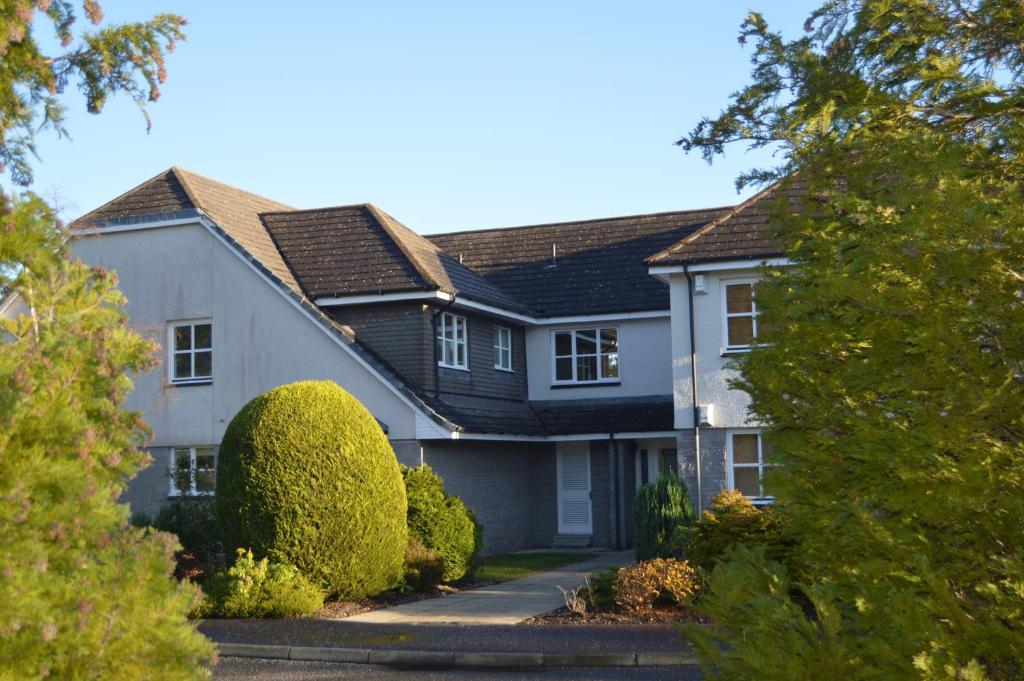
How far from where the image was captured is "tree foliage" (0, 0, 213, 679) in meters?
4.82

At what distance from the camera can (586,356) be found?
96.8 ft

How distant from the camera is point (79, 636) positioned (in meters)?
4.88

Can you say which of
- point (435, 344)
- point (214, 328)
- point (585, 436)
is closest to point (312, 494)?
point (435, 344)

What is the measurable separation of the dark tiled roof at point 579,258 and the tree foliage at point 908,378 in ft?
74.0

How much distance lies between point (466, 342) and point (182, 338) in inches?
255

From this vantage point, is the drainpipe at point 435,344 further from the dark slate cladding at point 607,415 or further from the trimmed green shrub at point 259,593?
the trimmed green shrub at point 259,593

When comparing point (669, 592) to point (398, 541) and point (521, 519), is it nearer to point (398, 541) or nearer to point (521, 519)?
point (398, 541)

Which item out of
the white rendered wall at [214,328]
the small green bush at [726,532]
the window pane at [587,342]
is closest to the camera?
the small green bush at [726,532]

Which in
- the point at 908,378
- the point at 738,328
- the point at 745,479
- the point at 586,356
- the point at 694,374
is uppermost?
the point at 738,328

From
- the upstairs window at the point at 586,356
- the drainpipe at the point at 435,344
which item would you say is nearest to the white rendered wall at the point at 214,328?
the drainpipe at the point at 435,344

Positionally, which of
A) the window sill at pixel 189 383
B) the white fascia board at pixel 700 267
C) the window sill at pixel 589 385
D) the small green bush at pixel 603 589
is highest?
the white fascia board at pixel 700 267

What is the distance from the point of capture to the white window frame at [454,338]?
84.0 ft

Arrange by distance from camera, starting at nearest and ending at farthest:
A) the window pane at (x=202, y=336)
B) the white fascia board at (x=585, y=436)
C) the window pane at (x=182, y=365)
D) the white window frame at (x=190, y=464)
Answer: the white window frame at (x=190, y=464), the window pane at (x=202, y=336), the window pane at (x=182, y=365), the white fascia board at (x=585, y=436)

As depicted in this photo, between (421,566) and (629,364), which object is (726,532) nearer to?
(421,566)
